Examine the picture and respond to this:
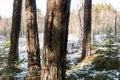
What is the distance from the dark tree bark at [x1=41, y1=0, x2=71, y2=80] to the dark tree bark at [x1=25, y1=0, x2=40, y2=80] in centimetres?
403

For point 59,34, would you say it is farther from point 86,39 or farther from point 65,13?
point 86,39

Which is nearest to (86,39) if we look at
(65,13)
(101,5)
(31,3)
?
(31,3)

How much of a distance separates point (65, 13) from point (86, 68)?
735 cm

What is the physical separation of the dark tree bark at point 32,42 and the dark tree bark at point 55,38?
13.2 ft

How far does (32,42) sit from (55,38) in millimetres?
4250

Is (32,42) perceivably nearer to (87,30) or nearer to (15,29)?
(87,30)

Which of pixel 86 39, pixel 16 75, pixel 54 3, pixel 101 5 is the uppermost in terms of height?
pixel 101 5

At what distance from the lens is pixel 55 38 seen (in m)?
4.69

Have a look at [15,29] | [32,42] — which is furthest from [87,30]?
[32,42]

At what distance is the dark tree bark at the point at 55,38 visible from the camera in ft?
15.3

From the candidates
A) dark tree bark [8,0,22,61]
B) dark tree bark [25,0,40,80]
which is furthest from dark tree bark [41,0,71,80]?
dark tree bark [8,0,22,61]

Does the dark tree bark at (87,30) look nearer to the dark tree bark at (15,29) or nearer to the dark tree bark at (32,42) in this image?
the dark tree bark at (15,29)

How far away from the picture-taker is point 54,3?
15.3 feet

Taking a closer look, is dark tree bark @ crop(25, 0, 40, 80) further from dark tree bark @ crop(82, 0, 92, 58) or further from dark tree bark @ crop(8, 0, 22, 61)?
dark tree bark @ crop(8, 0, 22, 61)
